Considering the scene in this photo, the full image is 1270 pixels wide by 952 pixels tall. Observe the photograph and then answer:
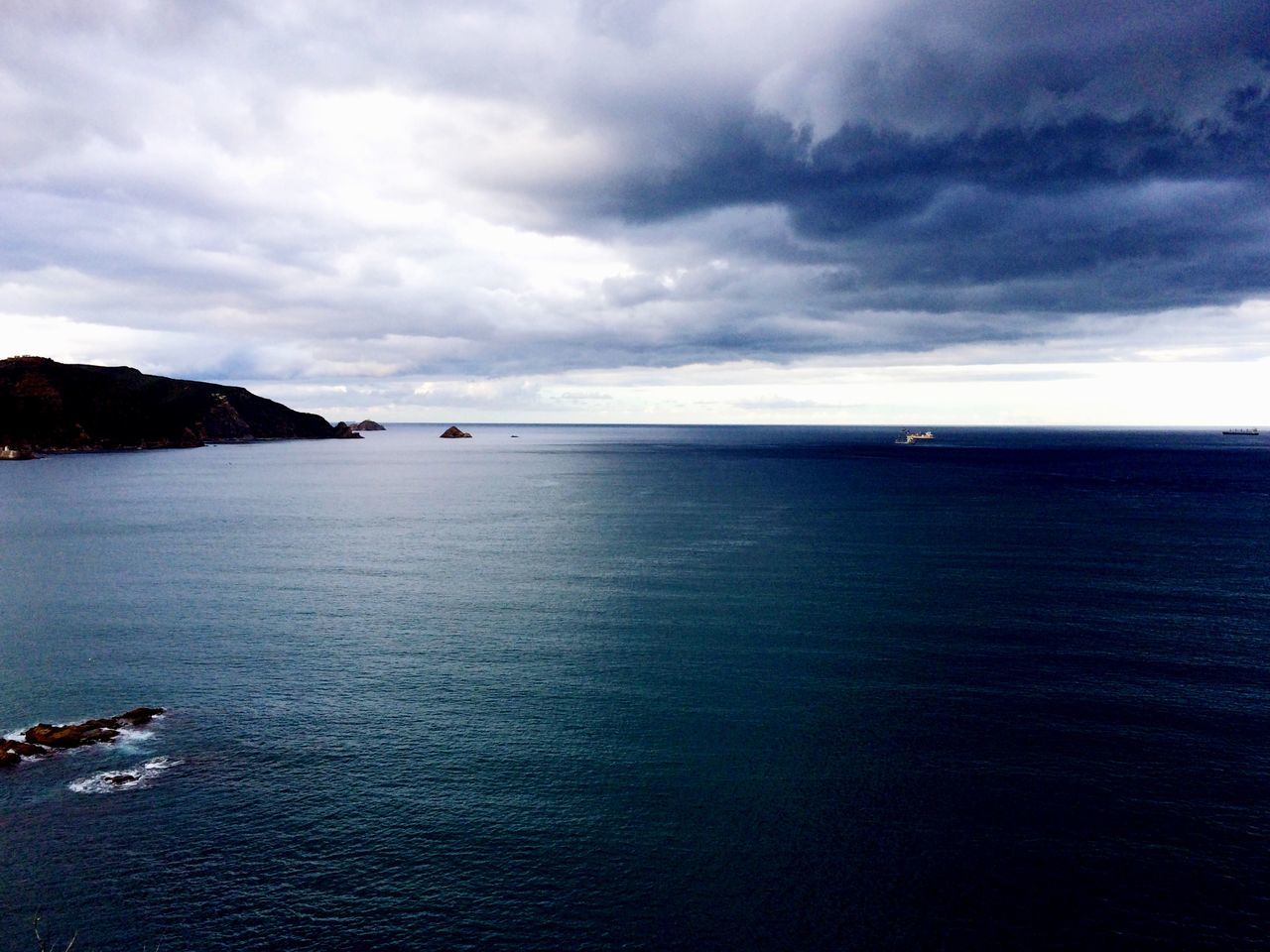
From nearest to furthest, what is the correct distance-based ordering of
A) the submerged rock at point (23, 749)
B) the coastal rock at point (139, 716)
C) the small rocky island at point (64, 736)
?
the submerged rock at point (23, 749) < the small rocky island at point (64, 736) < the coastal rock at point (139, 716)

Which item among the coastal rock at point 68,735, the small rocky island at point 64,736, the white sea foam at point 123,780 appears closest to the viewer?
the white sea foam at point 123,780

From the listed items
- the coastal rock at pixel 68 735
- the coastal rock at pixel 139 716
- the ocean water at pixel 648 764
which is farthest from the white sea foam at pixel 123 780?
the coastal rock at pixel 139 716

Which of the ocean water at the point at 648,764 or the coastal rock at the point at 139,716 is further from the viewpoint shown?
the coastal rock at the point at 139,716

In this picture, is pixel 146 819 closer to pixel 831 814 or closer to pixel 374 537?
pixel 831 814

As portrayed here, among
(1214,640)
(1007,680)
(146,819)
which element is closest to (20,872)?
(146,819)

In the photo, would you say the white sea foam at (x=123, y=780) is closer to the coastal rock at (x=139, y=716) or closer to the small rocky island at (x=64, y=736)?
the small rocky island at (x=64, y=736)

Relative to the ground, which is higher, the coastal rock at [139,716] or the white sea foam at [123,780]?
the coastal rock at [139,716]

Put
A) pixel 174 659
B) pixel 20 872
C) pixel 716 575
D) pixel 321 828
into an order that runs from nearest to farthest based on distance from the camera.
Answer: pixel 20 872
pixel 321 828
pixel 174 659
pixel 716 575

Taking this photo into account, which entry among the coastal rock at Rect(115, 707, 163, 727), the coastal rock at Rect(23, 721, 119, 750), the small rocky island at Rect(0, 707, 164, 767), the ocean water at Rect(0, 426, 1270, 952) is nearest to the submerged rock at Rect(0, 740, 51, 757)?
the small rocky island at Rect(0, 707, 164, 767)
